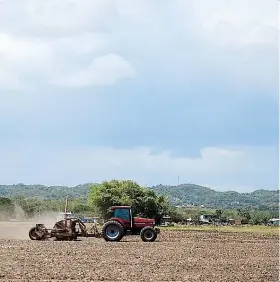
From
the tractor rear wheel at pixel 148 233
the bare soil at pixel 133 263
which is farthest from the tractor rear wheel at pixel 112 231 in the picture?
the bare soil at pixel 133 263

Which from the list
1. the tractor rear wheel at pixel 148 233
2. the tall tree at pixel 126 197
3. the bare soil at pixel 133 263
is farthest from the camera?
the tall tree at pixel 126 197

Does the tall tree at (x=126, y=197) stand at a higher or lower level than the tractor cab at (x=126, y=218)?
higher

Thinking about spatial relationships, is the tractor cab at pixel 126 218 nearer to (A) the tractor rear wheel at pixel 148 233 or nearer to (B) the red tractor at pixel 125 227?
(B) the red tractor at pixel 125 227

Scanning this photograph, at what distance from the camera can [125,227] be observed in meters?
40.4

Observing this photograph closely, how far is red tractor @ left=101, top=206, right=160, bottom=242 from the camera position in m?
40.0

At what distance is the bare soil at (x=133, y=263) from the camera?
2194 cm

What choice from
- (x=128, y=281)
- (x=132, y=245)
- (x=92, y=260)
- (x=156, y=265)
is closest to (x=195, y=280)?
(x=128, y=281)

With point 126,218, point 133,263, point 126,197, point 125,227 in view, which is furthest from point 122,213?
point 126,197

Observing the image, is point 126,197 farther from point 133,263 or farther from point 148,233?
point 133,263

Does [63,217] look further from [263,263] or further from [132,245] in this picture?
[263,263]

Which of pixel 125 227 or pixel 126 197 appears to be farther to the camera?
pixel 126 197

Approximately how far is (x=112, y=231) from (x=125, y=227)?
0.81m

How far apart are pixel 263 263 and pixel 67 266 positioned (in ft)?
27.3

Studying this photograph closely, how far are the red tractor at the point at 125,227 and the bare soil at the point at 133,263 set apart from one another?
11.9 feet
